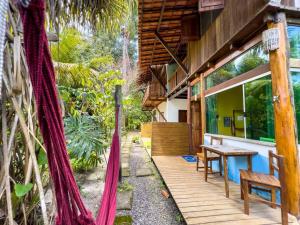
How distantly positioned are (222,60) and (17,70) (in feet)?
13.6

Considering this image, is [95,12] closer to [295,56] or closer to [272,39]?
[272,39]

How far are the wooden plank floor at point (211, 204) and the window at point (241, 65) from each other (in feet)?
6.76

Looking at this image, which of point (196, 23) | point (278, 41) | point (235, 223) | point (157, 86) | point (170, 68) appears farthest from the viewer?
point (157, 86)

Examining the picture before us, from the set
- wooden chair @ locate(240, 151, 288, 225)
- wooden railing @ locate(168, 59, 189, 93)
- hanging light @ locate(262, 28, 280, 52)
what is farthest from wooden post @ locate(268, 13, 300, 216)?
wooden railing @ locate(168, 59, 189, 93)

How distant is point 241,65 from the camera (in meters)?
3.50

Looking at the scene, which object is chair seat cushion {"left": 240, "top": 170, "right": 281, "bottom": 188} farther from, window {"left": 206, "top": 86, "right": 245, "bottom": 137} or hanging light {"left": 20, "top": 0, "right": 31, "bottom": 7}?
hanging light {"left": 20, "top": 0, "right": 31, "bottom": 7}

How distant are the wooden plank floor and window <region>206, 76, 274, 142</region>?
0.98 m

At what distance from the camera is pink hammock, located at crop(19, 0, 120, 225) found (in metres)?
0.51

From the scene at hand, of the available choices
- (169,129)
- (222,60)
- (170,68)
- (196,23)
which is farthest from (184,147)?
(170,68)

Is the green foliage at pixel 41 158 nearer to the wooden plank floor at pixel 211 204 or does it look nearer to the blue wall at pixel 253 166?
the wooden plank floor at pixel 211 204

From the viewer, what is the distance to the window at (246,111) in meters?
2.84

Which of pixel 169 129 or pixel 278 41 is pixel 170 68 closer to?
pixel 169 129

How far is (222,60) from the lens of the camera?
4.23 m

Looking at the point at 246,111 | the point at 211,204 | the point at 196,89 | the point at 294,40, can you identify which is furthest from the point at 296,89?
the point at 196,89
